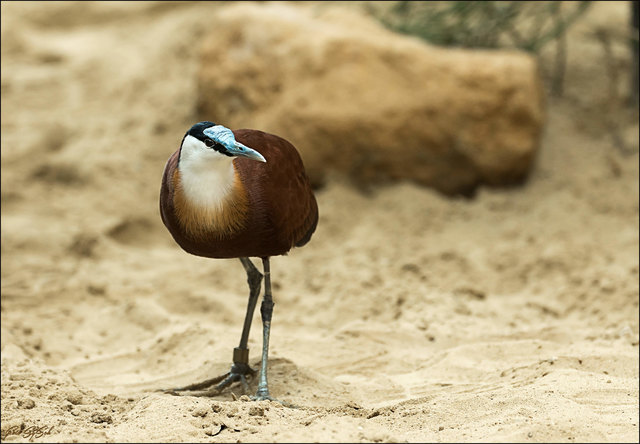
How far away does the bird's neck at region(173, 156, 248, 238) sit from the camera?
11.3 ft

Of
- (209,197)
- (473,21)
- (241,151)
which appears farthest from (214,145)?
(473,21)

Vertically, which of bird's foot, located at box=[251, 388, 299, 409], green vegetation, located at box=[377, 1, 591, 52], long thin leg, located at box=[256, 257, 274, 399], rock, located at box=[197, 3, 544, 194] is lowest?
bird's foot, located at box=[251, 388, 299, 409]

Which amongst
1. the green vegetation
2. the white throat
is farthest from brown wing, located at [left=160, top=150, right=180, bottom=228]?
the green vegetation

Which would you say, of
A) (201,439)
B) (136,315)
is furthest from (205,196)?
(136,315)

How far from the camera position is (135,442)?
116 inches

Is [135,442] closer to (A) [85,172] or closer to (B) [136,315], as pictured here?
(B) [136,315]

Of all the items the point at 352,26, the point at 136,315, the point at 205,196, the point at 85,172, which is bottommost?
the point at 136,315

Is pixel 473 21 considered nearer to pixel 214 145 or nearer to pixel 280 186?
pixel 280 186

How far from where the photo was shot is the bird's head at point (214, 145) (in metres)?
3.31

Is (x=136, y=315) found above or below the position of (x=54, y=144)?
below

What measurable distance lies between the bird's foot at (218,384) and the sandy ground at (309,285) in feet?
0.21

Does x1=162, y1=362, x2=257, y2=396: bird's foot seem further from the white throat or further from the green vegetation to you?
the green vegetation

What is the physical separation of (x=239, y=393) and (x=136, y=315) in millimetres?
1635

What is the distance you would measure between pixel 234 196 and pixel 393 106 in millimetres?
3639
